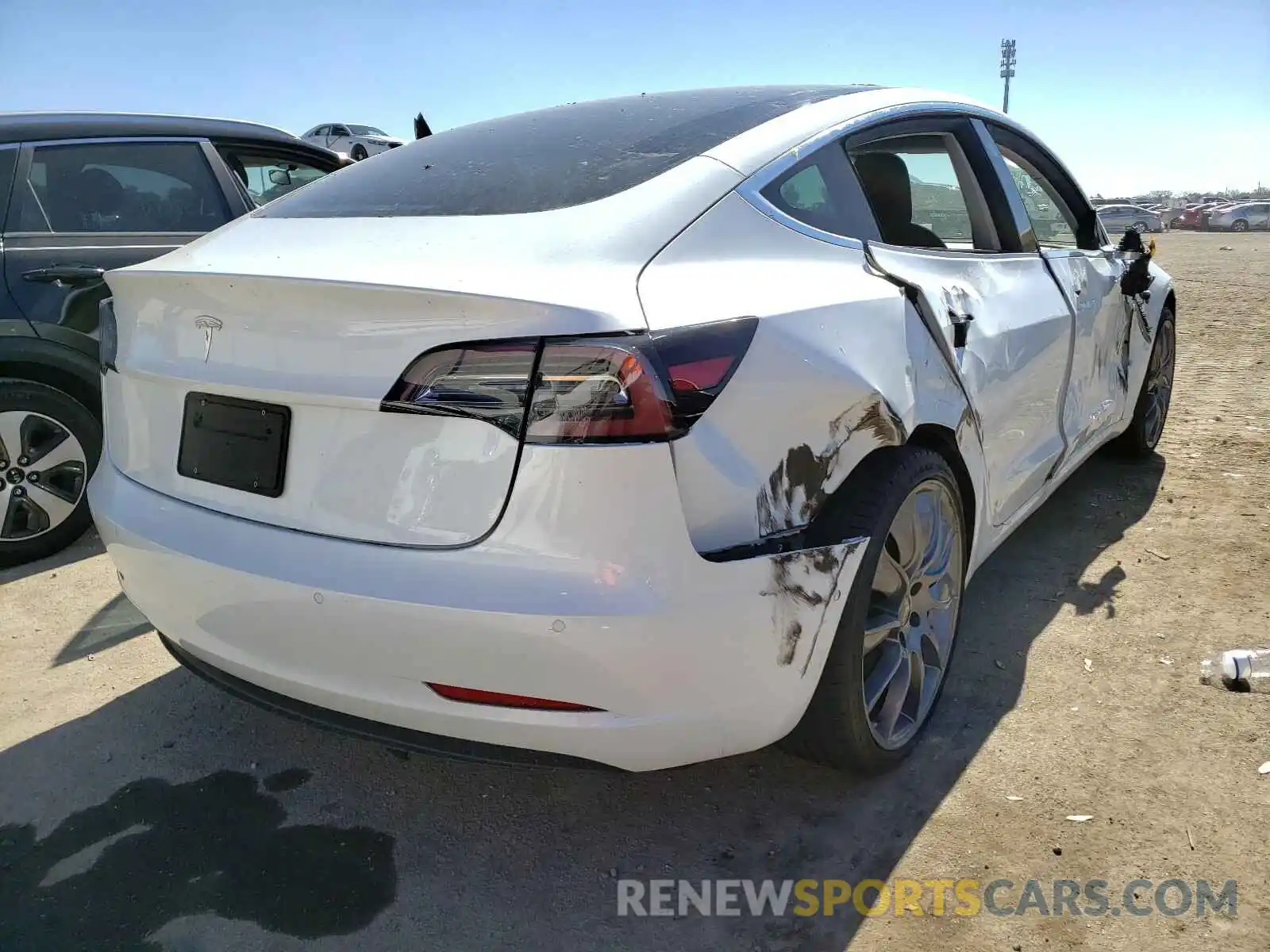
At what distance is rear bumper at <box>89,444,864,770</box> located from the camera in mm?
1600

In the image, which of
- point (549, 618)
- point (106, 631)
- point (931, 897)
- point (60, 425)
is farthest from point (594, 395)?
point (60, 425)

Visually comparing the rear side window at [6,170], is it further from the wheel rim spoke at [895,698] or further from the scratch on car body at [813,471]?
the wheel rim spoke at [895,698]

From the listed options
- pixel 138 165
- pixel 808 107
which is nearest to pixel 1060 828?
pixel 808 107

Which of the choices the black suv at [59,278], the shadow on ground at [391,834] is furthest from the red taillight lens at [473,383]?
the black suv at [59,278]

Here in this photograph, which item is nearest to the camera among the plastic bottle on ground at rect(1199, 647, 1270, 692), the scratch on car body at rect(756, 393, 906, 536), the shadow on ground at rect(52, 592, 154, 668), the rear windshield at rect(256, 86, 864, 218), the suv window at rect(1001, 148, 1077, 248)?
the scratch on car body at rect(756, 393, 906, 536)

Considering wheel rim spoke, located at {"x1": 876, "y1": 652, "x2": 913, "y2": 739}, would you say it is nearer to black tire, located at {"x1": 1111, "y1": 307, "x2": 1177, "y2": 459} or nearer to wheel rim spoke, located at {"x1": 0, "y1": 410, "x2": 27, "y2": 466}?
black tire, located at {"x1": 1111, "y1": 307, "x2": 1177, "y2": 459}

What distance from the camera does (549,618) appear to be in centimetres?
160

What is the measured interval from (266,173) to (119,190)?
2.57 ft

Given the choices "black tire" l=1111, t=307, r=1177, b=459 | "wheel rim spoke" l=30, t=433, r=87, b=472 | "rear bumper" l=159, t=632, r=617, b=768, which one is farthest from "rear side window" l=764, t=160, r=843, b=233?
"wheel rim spoke" l=30, t=433, r=87, b=472

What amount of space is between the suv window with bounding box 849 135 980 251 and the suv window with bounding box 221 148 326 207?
293cm

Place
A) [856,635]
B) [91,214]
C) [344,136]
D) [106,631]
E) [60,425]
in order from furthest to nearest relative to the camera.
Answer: [344,136]
[91,214]
[60,425]
[106,631]
[856,635]

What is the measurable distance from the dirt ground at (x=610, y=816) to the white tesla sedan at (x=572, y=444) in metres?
0.26

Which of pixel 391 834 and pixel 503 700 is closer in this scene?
pixel 503 700

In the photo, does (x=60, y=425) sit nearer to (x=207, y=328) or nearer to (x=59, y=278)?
(x=59, y=278)
